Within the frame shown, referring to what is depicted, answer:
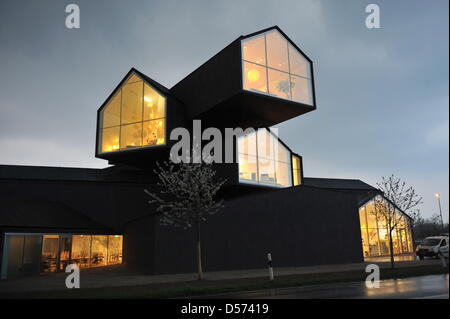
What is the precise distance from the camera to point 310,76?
23969 mm

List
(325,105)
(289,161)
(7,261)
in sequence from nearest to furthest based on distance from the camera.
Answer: (7,261) → (289,161) → (325,105)

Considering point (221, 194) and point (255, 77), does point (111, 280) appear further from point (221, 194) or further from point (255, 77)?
point (255, 77)

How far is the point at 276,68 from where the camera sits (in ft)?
73.2

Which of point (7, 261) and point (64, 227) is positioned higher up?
point (64, 227)

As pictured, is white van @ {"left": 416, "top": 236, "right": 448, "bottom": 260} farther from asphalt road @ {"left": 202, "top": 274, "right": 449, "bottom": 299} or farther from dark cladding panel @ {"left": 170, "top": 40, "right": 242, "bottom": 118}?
dark cladding panel @ {"left": 170, "top": 40, "right": 242, "bottom": 118}

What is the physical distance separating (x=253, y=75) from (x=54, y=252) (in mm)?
17885

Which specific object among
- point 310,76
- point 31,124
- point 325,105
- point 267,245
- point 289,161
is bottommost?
point 267,245

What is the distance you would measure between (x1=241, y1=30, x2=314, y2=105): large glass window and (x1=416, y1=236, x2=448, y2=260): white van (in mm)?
15183

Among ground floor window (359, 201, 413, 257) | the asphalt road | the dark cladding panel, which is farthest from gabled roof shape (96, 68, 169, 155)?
ground floor window (359, 201, 413, 257)

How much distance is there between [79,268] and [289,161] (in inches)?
695
